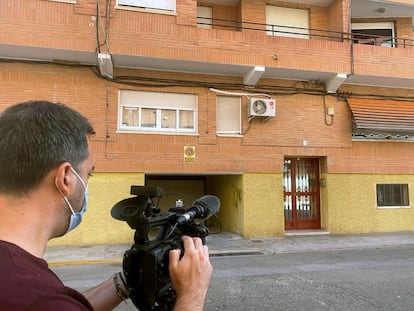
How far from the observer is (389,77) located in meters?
11.3

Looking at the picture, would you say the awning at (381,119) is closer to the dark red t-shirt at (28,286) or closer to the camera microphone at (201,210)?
the camera microphone at (201,210)

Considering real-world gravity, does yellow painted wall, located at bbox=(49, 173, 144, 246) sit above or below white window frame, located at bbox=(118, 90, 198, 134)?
below

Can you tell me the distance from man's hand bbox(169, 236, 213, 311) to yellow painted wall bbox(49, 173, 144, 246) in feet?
28.5

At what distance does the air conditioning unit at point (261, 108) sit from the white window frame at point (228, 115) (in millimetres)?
526

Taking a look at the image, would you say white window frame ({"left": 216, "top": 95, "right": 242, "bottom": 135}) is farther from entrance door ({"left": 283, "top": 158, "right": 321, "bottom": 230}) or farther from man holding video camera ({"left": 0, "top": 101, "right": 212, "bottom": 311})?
man holding video camera ({"left": 0, "top": 101, "right": 212, "bottom": 311})

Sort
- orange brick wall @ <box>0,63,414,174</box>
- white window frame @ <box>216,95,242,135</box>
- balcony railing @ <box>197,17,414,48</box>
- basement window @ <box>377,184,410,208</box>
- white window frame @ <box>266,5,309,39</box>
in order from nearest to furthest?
orange brick wall @ <box>0,63,414,174</box>, white window frame @ <box>216,95,242,135</box>, balcony railing @ <box>197,17,414,48</box>, white window frame @ <box>266,5,309,39</box>, basement window @ <box>377,184,410,208</box>

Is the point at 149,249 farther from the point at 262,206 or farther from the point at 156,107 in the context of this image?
the point at 262,206

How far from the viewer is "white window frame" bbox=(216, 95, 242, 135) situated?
10734 millimetres

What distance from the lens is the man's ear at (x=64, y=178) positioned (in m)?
1.04

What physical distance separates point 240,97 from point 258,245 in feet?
15.1

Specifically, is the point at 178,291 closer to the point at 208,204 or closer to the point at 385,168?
the point at 208,204

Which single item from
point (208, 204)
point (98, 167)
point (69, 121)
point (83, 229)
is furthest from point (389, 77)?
point (69, 121)

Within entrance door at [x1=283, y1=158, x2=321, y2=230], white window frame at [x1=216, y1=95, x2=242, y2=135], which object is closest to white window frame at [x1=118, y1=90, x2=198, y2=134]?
white window frame at [x1=216, y1=95, x2=242, y2=135]

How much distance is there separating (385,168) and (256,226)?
4.99 meters
